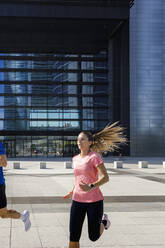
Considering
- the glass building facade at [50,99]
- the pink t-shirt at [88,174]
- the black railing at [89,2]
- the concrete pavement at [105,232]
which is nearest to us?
the pink t-shirt at [88,174]

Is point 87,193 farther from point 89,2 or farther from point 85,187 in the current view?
point 89,2

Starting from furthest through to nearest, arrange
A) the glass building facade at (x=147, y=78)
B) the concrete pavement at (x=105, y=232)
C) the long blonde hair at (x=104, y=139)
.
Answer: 1. the glass building facade at (x=147, y=78)
2. the concrete pavement at (x=105, y=232)
3. the long blonde hair at (x=104, y=139)

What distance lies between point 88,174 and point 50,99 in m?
60.8

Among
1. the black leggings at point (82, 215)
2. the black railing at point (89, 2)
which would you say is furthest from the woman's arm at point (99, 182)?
the black railing at point (89, 2)

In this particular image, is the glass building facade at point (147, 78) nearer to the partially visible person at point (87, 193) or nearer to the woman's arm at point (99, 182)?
the partially visible person at point (87, 193)

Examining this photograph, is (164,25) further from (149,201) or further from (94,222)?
(94,222)

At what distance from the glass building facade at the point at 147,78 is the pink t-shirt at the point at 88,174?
2335 inches

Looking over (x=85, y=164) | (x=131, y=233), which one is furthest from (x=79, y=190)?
(x=131, y=233)

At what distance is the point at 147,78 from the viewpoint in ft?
212

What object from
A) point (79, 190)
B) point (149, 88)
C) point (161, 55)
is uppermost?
point (161, 55)

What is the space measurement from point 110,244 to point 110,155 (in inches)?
2237

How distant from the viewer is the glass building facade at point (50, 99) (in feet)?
209

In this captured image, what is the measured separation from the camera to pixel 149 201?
39.5 ft

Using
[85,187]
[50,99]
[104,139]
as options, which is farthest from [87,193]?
[50,99]
